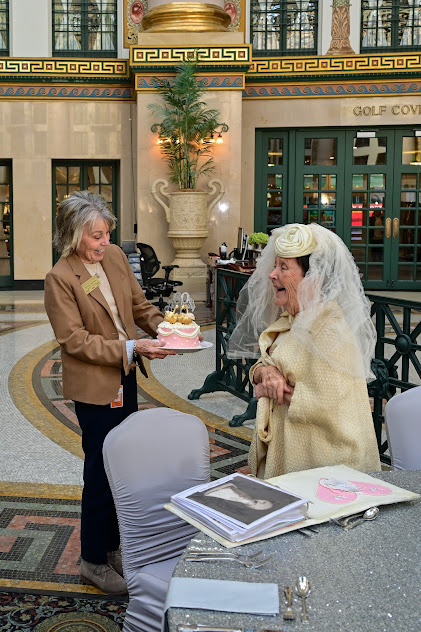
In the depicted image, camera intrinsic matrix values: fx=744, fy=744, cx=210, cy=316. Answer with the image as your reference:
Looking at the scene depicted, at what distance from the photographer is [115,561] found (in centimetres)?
293

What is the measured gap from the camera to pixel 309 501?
1812 mm

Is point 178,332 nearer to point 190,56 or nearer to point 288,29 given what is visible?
point 190,56

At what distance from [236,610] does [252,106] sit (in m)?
13.0

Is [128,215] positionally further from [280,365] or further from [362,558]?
[362,558]

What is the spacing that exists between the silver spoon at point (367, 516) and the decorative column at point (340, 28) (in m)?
13.0

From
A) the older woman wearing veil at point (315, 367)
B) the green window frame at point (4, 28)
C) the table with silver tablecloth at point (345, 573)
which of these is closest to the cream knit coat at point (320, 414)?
the older woman wearing veil at point (315, 367)

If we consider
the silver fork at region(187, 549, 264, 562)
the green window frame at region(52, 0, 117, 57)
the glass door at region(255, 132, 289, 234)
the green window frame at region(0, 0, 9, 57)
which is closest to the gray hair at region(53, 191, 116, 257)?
the silver fork at region(187, 549, 264, 562)

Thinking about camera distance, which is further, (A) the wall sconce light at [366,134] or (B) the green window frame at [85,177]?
(B) the green window frame at [85,177]

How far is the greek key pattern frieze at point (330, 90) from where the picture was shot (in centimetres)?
1320

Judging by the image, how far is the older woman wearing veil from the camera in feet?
7.80

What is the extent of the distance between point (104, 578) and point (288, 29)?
13.0 m

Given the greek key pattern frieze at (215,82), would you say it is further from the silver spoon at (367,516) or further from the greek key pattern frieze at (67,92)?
the silver spoon at (367,516)

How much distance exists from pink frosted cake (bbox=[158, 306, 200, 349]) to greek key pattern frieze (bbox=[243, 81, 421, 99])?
35.7 feet

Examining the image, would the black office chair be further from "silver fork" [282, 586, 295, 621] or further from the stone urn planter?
"silver fork" [282, 586, 295, 621]
